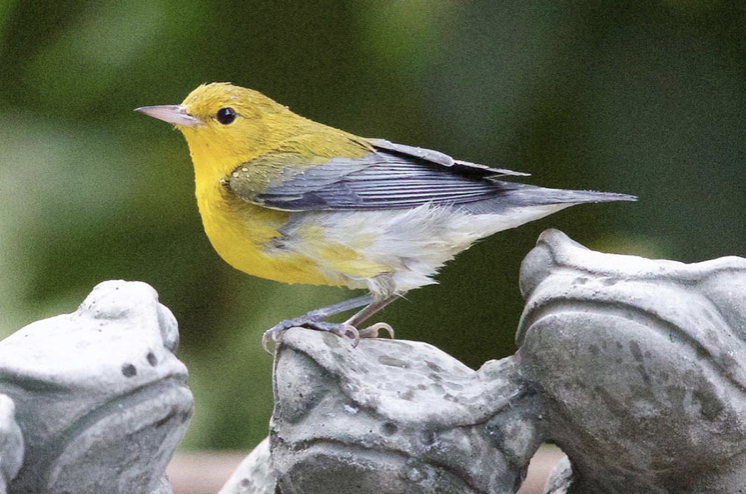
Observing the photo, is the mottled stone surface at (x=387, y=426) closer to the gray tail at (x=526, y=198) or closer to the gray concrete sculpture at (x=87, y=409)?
the gray concrete sculpture at (x=87, y=409)

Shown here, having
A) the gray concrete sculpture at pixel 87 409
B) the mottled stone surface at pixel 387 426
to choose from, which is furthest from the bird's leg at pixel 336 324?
the gray concrete sculpture at pixel 87 409

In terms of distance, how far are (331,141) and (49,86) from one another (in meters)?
0.96

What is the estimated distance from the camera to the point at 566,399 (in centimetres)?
105

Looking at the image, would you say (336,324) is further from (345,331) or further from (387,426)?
(387,426)

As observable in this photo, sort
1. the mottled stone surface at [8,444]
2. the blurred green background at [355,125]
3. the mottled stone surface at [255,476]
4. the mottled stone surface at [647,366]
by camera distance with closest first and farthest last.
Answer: the mottled stone surface at [8,444] < the mottled stone surface at [647,366] < the mottled stone surface at [255,476] < the blurred green background at [355,125]

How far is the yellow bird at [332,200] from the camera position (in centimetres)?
145

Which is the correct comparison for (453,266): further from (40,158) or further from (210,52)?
(40,158)

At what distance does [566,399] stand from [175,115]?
82 centimetres

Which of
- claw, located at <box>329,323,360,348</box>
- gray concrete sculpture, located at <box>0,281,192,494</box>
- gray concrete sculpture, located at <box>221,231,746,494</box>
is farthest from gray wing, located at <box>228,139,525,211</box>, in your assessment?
gray concrete sculpture, located at <box>0,281,192,494</box>

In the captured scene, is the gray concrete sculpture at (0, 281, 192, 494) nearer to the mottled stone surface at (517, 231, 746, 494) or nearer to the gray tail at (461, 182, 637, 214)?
the mottled stone surface at (517, 231, 746, 494)

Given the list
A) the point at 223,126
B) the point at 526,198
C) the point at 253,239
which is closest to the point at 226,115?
the point at 223,126

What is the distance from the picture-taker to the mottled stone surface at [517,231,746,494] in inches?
38.9

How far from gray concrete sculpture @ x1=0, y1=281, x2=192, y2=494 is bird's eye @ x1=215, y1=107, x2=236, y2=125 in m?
0.63

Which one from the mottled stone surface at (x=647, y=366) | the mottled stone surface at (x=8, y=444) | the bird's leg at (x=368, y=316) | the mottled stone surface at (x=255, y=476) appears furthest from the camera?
the bird's leg at (x=368, y=316)
